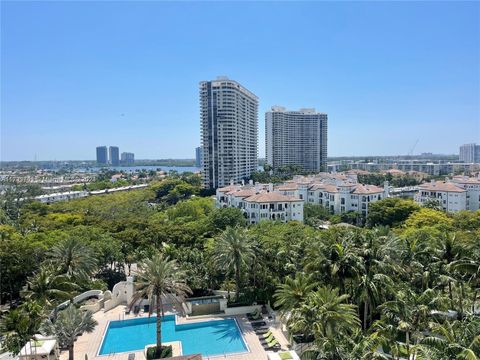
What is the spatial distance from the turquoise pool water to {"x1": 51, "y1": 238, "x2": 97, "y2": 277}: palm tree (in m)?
5.46

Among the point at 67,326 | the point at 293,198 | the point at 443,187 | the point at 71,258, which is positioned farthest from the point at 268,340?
the point at 443,187

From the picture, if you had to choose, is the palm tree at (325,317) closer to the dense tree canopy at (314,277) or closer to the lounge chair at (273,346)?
the dense tree canopy at (314,277)

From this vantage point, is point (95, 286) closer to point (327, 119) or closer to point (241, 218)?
point (241, 218)

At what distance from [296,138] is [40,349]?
533ft

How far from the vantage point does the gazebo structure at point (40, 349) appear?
2195cm

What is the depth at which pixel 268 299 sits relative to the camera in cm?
3177

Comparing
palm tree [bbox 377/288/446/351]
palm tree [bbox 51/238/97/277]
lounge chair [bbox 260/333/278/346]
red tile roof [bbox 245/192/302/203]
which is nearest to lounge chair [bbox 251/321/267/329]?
lounge chair [bbox 260/333/278/346]

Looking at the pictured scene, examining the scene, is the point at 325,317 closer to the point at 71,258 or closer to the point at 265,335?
the point at 265,335

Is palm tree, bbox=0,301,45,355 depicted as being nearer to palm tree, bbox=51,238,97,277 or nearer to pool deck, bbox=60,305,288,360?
pool deck, bbox=60,305,288,360

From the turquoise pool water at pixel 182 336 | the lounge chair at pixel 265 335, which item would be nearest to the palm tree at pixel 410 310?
the lounge chair at pixel 265 335

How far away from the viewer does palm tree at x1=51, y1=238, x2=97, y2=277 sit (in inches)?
1128

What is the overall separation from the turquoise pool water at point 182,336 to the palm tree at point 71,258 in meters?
5.46

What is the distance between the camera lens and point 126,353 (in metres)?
25.6

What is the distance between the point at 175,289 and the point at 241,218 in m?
32.0
